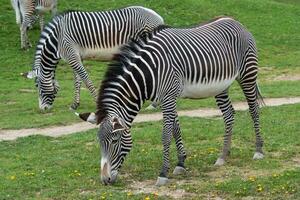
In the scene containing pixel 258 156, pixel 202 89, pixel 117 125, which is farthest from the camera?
pixel 258 156

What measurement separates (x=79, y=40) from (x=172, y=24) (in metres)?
12.0

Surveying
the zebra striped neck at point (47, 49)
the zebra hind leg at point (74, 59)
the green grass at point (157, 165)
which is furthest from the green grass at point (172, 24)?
the green grass at point (157, 165)

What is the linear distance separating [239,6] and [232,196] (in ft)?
79.7

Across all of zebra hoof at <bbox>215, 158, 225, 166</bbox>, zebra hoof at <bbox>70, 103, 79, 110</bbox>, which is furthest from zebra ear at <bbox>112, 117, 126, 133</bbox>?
zebra hoof at <bbox>70, 103, 79, 110</bbox>

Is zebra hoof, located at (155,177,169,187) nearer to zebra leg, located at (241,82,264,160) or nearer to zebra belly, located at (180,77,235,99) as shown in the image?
zebra belly, located at (180,77,235,99)

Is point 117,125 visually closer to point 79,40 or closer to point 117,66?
point 117,66

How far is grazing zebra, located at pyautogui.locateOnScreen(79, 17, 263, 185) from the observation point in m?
8.12

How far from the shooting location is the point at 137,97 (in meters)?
8.34

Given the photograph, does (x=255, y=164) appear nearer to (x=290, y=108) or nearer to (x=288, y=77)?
(x=290, y=108)

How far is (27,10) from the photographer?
22.0 meters

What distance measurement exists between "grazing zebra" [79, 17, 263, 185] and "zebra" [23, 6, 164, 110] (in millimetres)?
4688

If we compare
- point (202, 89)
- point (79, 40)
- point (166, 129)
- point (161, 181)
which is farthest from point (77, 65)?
point (161, 181)

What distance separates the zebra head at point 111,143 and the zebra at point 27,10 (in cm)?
1455

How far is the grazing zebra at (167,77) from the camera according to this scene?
8125 millimetres
